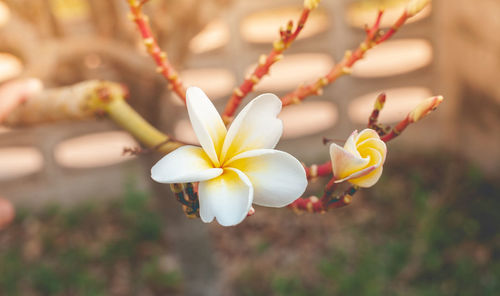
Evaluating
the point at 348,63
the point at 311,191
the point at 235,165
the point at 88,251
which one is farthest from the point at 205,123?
the point at 311,191

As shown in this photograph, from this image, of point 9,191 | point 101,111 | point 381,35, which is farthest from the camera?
point 9,191

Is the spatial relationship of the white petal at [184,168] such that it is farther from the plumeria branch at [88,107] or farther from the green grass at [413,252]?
the green grass at [413,252]

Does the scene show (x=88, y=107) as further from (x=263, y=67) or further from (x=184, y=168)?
(x=184, y=168)

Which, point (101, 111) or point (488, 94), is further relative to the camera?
point (488, 94)

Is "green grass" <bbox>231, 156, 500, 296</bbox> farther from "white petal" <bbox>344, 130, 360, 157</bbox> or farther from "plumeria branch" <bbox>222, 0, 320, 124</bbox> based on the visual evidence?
"white petal" <bbox>344, 130, 360, 157</bbox>

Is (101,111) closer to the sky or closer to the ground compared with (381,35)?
closer to the sky

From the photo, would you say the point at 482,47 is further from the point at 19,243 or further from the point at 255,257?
the point at 19,243

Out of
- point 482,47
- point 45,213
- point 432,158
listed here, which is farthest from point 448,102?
point 45,213

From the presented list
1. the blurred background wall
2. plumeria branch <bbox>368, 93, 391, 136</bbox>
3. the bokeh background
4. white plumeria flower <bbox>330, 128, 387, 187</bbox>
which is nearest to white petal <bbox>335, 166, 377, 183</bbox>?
white plumeria flower <bbox>330, 128, 387, 187</bbox>
